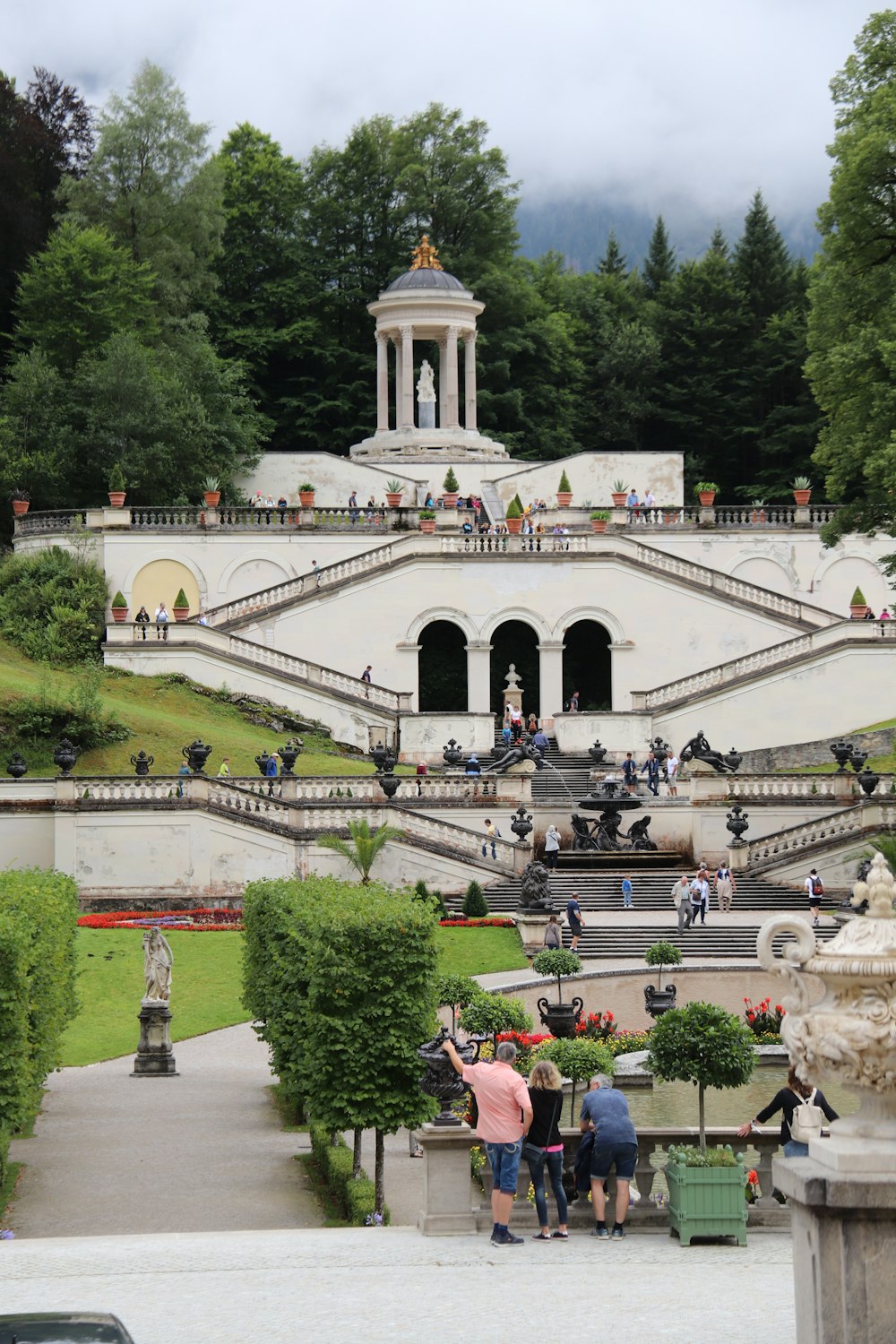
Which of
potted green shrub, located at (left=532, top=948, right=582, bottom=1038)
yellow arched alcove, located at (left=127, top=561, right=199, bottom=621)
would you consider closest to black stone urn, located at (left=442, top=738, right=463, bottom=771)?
yellow arched alcove, located at (left=127, top=561, right=199, bottom=621)

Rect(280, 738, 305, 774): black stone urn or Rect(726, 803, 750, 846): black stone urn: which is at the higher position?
Rect(280, 738, 305, 774): black stone urn

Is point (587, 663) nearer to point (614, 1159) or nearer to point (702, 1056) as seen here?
point (702, 1056)

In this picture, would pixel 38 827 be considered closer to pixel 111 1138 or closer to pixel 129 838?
pixel 129 838

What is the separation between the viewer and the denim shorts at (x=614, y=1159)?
1670 centimetres

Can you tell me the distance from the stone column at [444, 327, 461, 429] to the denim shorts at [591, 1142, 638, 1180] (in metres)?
57.0

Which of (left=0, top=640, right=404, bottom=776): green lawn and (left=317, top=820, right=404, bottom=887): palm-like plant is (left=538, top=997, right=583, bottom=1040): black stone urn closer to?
(left=317, top=820, right=404, bottom=887): palm-like plant

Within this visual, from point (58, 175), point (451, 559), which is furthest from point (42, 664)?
point (58, 175)

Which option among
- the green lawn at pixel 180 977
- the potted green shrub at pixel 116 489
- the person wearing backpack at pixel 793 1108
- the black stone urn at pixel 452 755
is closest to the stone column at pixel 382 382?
the potted green shrub at pixel 116 489

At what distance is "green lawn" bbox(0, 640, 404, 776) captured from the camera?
1833 inches

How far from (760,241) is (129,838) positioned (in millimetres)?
50223

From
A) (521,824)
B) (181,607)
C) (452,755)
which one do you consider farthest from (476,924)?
(181,607)

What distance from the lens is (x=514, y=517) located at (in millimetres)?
61812

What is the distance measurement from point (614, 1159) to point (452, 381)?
57.4m

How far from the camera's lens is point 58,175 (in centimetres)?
7744
